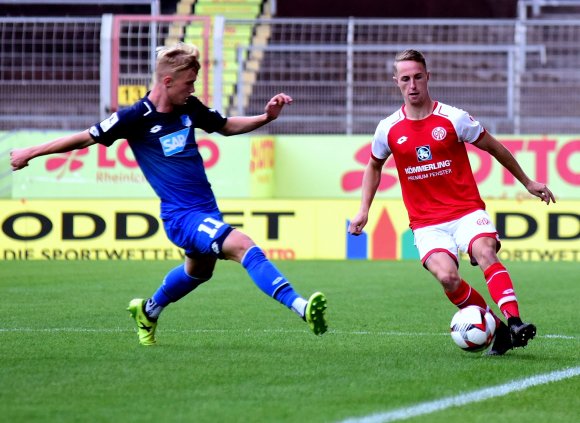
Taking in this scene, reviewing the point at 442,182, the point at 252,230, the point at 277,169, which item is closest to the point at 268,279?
the point at 442,182

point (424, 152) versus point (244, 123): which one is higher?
point (244, 123)

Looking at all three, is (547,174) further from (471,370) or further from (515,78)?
(471,370)

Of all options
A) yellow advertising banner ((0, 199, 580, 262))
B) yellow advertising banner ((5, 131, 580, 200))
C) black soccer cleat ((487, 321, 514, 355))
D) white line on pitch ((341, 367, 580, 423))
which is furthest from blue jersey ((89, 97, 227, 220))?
yellow advertising banner ((5, 131, 580, 200))

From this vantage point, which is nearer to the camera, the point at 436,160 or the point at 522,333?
the point at 522,333

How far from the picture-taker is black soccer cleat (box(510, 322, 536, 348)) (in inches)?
266

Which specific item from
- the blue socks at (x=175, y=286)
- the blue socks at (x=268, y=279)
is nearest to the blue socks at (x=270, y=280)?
the blue socks at (x=268, y=279)

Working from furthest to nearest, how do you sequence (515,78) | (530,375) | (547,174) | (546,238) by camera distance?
(515,78) → (547,174) → (546,238) → (530,375)

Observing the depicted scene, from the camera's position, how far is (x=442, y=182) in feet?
24.1

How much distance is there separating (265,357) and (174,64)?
1.79m

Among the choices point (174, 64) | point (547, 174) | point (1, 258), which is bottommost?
point (1, 258)

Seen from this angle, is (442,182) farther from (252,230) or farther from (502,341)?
(252,230)

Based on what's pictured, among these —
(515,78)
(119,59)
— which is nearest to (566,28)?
(515,78)

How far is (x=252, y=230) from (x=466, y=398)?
451 inches

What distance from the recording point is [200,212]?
7184 mm
